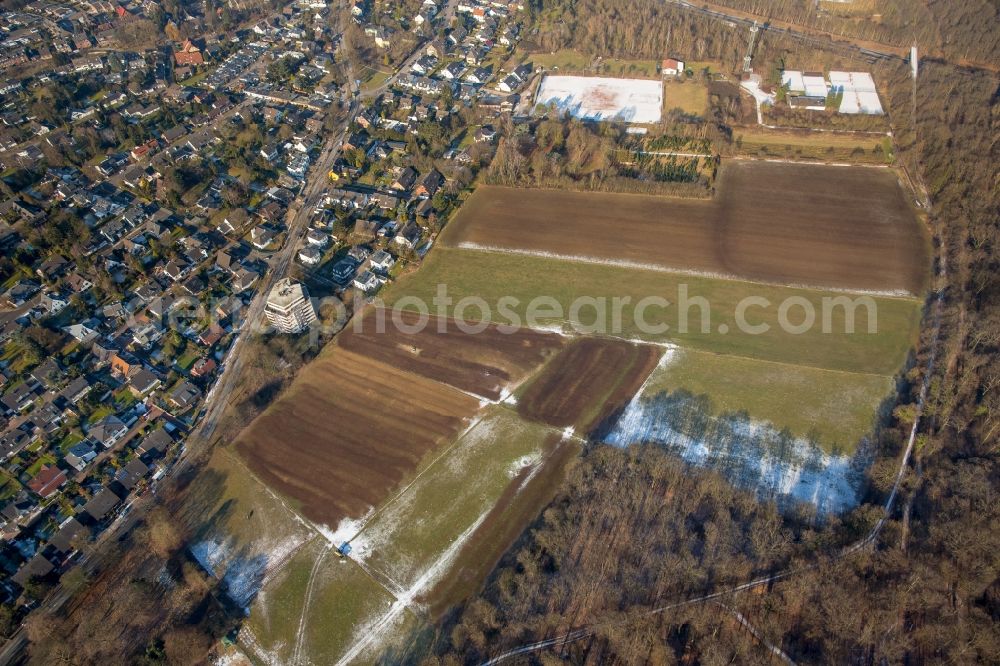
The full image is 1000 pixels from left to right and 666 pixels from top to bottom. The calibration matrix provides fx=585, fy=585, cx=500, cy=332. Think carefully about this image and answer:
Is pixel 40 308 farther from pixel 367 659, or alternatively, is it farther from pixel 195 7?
pixel 195 7

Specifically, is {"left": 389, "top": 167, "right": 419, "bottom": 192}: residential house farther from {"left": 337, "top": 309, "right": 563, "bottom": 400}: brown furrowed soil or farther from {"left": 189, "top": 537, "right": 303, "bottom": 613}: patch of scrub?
{"left": 189, "top": 537, "right": 303, "bottom": 613}: patch of scrub

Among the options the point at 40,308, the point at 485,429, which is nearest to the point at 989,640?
the point at 485,429

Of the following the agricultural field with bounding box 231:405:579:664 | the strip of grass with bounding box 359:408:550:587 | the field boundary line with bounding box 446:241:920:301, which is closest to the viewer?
the agricultural field with bounding box 231:405:579:664

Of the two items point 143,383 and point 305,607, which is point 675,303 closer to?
point 305,607

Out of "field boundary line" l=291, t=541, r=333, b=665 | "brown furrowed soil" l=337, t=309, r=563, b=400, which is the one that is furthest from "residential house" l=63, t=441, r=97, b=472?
"field boundary line" l=291, t=541, r=333, b=665

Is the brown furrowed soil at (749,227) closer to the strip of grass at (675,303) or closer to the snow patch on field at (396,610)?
the strip of grass at (675,303)

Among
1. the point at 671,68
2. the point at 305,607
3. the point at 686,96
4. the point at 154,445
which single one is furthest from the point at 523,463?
the point at 671,68
